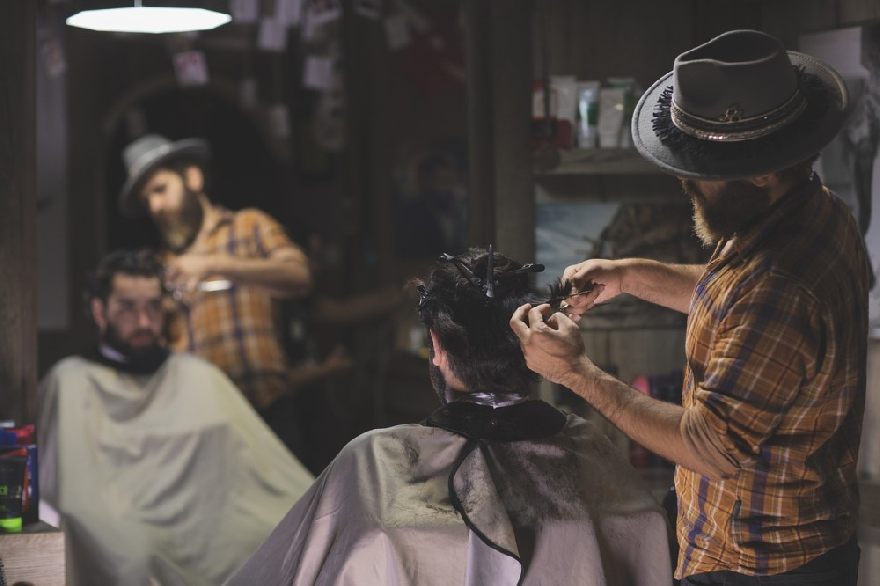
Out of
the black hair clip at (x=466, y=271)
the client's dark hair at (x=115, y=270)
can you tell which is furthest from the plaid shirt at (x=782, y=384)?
the client's dark hair at (x=115, y=270)

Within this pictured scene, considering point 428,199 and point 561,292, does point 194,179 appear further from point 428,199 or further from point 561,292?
point 561,292

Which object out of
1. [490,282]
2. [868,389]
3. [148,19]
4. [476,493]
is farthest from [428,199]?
[476,493]

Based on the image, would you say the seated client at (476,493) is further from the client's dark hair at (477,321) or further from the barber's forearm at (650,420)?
the barber's forearm at (650,420)

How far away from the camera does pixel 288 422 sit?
16.2ft

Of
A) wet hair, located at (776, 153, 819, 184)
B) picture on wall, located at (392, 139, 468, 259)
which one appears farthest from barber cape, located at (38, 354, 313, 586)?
picture on wall, located at (392, 139, 468, 259)

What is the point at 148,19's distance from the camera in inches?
122

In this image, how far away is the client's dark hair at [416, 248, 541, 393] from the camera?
2.24m

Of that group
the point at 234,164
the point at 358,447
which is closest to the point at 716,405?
the point at 358,447

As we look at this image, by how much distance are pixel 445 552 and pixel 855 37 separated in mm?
1740

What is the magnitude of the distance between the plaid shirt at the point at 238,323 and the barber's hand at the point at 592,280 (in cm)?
269

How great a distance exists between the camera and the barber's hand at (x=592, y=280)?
7.55 feet

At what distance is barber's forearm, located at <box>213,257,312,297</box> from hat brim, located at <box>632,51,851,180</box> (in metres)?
2.95

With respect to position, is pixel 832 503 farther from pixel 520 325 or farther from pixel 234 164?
pixel 234 164

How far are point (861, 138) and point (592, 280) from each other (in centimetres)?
105
